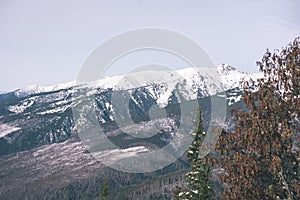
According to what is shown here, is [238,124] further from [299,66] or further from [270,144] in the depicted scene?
[299,66]

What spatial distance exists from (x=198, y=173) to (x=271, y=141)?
12.1 metres

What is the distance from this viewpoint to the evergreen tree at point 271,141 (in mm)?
19422

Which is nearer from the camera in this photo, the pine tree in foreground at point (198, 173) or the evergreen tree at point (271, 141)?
the evergreen tree at point (271, 141)

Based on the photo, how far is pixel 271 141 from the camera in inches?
770

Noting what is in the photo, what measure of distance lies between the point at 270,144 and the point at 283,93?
274 centimetres

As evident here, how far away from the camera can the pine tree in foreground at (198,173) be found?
3023 centimetres

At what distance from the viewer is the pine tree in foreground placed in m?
30.2

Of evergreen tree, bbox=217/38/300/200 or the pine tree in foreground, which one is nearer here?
evergreen tree, bbox=217/38/300/200

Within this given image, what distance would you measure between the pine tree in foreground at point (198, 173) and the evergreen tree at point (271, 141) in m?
9.57

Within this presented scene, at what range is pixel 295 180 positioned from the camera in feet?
64.3

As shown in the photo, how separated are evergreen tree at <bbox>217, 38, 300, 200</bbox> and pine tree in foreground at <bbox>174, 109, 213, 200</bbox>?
957 cm

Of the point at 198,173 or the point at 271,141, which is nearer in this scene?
the point at 271,141

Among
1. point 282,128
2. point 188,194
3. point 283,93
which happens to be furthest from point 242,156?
point 188,194

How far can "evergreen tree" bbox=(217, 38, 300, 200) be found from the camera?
1942 cm
